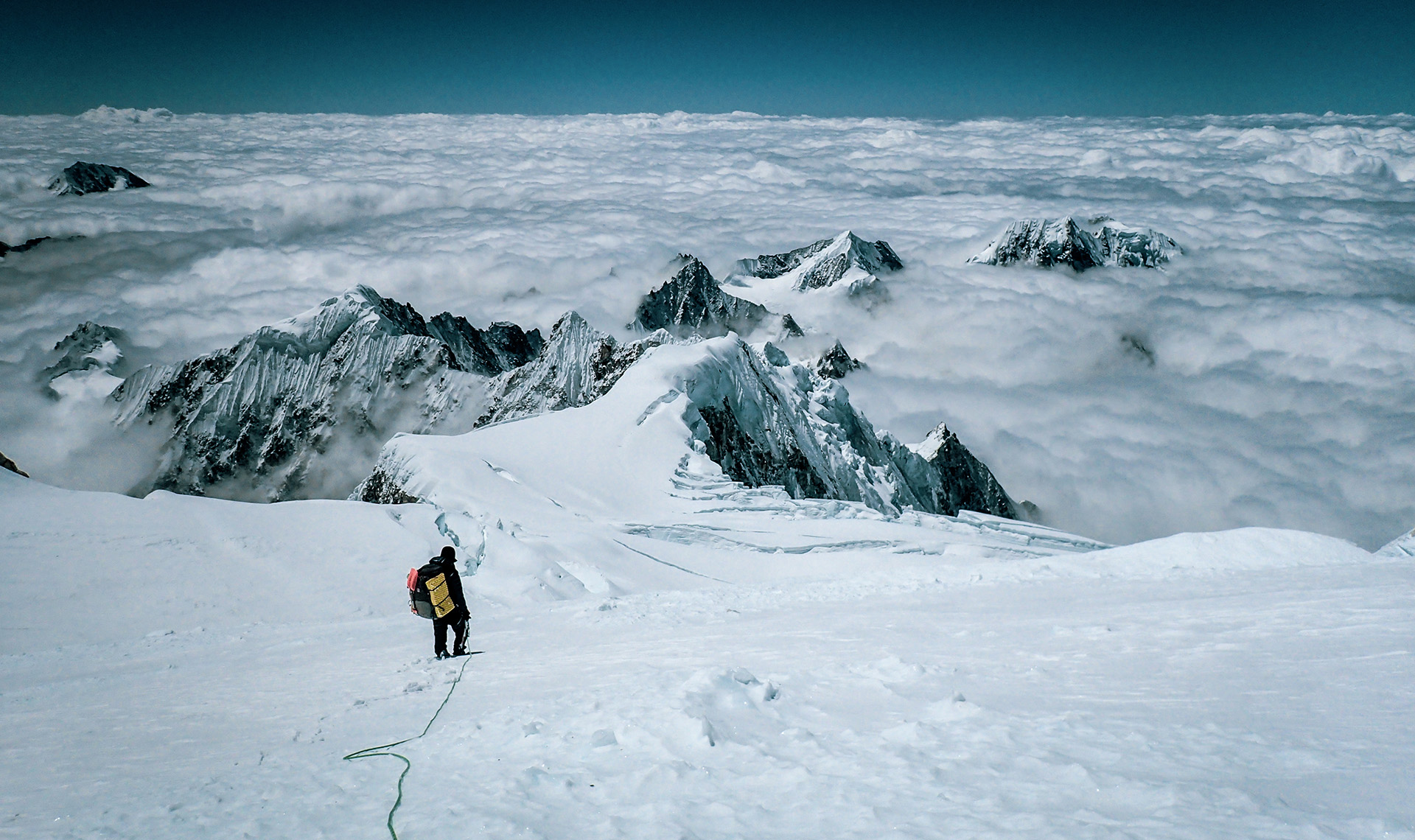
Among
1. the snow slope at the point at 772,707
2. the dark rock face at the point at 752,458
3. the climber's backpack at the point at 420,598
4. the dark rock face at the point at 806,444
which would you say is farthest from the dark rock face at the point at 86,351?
the climber's backpack at the point at 420,598

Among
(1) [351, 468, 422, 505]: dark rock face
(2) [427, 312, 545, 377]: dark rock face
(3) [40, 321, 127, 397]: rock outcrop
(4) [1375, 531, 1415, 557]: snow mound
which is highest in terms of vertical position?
(2) [427, 312, 545, 377]: dark rock face

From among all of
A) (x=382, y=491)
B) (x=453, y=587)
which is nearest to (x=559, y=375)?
(x=382, y=491)

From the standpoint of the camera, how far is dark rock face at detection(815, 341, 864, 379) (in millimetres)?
160125

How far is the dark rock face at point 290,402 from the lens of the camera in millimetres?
104000

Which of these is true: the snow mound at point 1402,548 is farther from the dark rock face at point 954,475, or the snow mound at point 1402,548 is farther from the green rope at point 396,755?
the dark rock face at point 954,475

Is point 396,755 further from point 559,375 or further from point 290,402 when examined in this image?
point 290,402

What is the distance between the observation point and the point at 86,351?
150m

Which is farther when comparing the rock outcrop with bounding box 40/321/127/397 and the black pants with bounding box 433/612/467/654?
the rock outcrop with bounding box 40/321/127/397

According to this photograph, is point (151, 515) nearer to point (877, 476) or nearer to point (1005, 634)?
point (1005, 634)

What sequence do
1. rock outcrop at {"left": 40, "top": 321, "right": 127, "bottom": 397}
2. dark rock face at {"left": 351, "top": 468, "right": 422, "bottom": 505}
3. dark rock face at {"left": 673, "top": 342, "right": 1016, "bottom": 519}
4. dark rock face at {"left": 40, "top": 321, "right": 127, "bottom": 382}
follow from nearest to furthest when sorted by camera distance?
dark rock face at {"left": 351, "top": 468, "right": 422, "bottom": 505} → dark rock face at {"left": 673, "top": 342, "right": 1016, "bottom": 519} → rock outcrop at {"left": 40, "top": 321, "right": 127, "bottom": 397} → dark rock face at {"left": 40, "top": 321, "right": 127, "bottom": 382}

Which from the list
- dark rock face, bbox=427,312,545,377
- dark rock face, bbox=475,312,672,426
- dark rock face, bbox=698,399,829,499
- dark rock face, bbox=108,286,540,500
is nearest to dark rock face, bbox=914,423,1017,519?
dark rock face, bbox=698,399,829,499

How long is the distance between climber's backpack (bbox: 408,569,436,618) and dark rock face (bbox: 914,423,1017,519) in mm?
76728

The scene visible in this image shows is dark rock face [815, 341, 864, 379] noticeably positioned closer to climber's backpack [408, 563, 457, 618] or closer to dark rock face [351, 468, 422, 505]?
dark rock face [351, 468, 422, 505]

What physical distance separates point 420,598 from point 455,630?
0.80 m
